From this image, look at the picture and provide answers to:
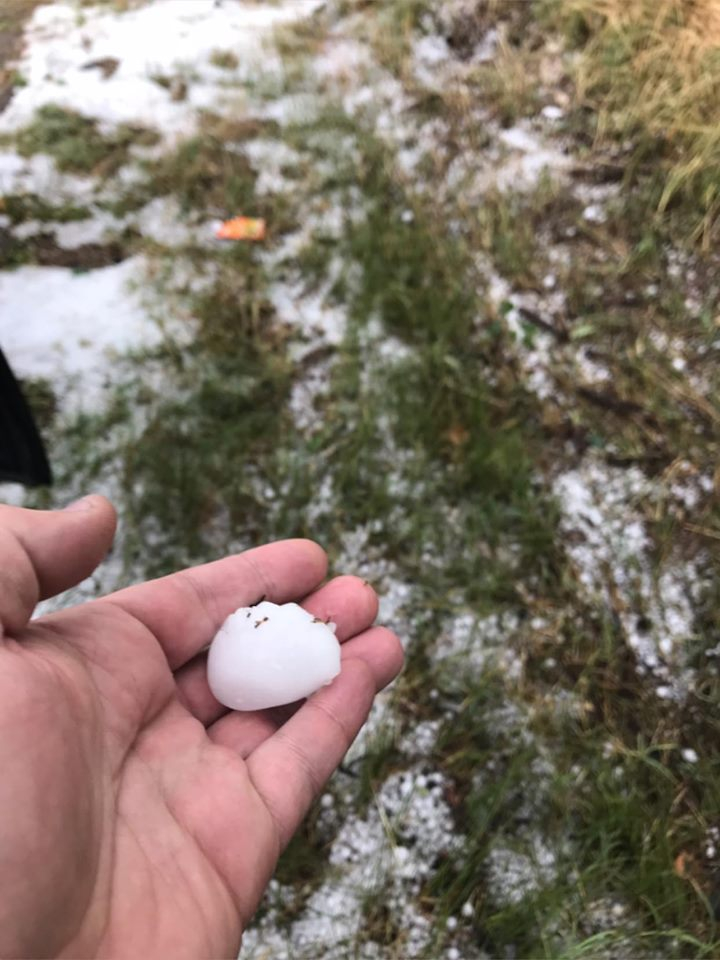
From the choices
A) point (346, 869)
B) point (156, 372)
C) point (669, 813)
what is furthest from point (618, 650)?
point (156, 372)

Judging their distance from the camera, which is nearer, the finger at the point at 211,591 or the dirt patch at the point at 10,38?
the finger at the point at 211,591

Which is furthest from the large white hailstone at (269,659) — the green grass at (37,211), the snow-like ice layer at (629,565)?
the green grass at (37,211)

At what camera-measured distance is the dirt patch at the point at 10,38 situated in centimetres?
302

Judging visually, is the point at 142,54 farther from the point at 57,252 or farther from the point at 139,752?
the point at 139,752

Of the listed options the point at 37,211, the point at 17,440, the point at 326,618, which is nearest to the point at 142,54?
the point at 37,211

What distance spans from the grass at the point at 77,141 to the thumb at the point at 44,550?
2.02 meters

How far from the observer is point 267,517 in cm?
214

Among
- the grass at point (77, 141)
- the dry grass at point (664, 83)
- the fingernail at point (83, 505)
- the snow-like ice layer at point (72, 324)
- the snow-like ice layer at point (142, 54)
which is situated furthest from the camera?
the snow-like ice layer at point (142, 54)

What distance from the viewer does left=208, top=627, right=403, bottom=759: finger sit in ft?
4.81

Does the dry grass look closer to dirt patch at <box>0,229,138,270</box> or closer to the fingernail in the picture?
dirt patch at <box>0,229,138,270</box>

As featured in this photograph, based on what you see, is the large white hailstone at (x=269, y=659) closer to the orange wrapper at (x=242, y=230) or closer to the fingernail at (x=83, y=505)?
the fingernail at (x=83, y=505)

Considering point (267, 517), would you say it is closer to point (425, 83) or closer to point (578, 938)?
point (578, 938)

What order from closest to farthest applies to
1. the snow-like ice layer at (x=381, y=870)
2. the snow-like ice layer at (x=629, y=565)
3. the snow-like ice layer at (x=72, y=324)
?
the snow-like ice layer at (x=381, y=870) < the snow-like ice layer at (x=629, y=565) < the snow-like ice layer at (x=72, y=324)

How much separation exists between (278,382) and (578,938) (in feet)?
5.52
